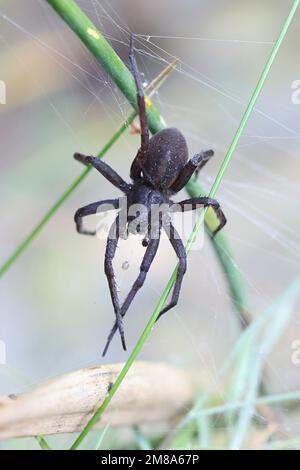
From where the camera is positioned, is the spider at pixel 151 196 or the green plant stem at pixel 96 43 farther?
the spider at pixel 151 196

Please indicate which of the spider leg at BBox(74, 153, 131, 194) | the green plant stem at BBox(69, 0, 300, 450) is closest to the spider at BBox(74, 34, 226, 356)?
the spider leg at BBox(74, 153, 131, 194)

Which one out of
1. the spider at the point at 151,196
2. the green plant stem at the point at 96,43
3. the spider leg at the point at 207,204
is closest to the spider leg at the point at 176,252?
the spider at the point at 151,196

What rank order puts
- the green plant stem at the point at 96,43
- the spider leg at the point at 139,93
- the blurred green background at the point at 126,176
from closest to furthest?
the green plant stem at the point at 96,43 < the spider leg at the point at 139,93 < the blurred green background at the point at 126,176

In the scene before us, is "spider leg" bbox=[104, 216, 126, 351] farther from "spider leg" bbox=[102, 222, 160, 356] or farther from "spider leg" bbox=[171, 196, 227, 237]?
"spider leg" bbox=[171, 196, 227, 237]

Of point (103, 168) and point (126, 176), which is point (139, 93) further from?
point (126, 176)

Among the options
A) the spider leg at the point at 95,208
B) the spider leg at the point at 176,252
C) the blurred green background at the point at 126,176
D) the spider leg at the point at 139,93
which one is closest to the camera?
the spider leg at the point at 139,93

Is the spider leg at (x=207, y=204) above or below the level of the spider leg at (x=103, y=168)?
above

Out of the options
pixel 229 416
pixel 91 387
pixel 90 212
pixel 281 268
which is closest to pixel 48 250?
pixel 90 212

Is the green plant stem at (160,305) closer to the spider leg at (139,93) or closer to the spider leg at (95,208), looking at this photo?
the spider leg at (139,93)
